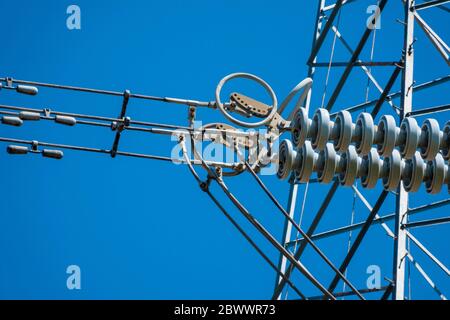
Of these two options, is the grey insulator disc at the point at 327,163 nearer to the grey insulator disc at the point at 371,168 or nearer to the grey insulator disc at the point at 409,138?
the grey insulator disc at the point at 371,168

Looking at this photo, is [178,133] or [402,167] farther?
[178,133]

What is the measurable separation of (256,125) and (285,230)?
26.7ft

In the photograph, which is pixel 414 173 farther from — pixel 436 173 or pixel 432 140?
pixel 432 140

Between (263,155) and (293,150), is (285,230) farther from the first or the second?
(293,150)

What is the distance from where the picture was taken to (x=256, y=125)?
703 inches

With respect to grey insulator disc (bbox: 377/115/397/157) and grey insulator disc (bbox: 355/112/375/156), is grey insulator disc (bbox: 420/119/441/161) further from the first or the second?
grey insulator disc (bbox: 355/112/375/156)

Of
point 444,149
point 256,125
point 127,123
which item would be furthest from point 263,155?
point 444,149

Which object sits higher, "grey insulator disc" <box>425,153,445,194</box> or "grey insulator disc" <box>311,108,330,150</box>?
"grey insulator disc" <box>311,108,330,150</box>

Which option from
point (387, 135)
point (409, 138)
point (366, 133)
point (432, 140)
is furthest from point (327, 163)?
point (432, 140)

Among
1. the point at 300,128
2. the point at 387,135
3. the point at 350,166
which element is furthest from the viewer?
the point at 350,166

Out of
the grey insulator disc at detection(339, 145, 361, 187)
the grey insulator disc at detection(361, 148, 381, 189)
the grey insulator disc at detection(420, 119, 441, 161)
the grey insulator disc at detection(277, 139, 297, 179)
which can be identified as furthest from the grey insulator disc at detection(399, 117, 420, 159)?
the grey insulator disc at detection(277, 139, 297, 179)
